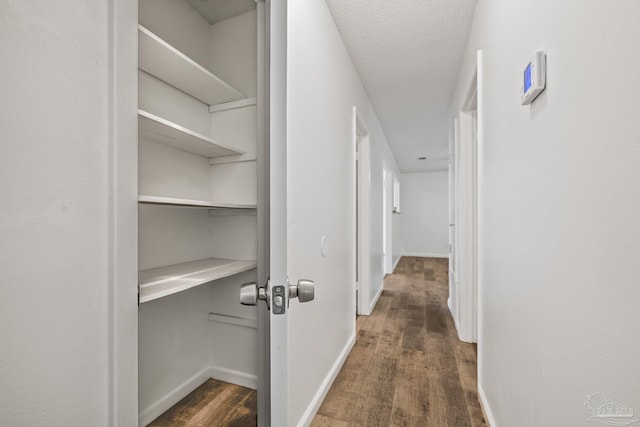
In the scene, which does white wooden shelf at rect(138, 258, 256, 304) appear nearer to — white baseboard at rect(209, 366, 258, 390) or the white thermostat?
white baseboard at rect(209, 366, 258, 390)

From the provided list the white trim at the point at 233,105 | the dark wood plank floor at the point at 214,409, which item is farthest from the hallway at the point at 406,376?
the white trim at the point at 233,105

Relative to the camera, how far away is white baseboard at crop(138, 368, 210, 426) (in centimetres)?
154

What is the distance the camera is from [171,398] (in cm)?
169

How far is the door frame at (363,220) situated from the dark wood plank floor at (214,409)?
1.68 metres

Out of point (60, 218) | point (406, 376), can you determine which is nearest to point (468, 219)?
point (406, 376)

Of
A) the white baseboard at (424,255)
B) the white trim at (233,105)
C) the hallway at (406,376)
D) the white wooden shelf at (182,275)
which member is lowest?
the white baseboard at (424,255)

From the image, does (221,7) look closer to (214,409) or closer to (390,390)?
(214,409)

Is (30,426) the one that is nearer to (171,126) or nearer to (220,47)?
(171,126)

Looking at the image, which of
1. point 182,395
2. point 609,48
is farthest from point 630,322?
point 182,395

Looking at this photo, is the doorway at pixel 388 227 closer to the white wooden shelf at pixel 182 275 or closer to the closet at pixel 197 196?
the closet at pixel 197 196

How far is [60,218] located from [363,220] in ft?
8.71

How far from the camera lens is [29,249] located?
0.72m

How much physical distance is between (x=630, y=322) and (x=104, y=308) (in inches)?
50.4

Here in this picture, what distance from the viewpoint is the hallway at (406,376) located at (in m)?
1.62
